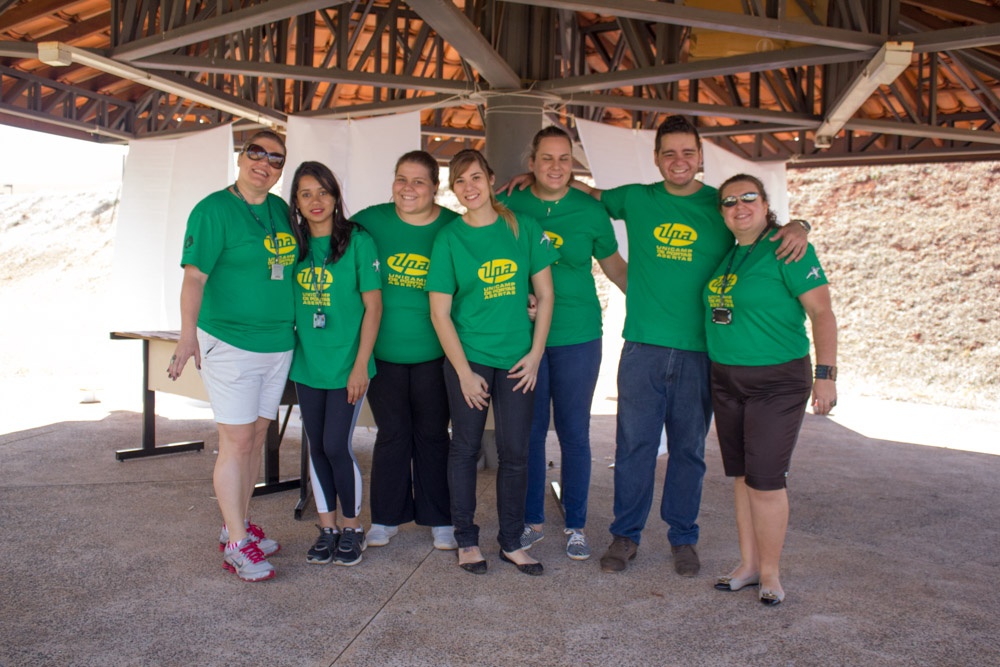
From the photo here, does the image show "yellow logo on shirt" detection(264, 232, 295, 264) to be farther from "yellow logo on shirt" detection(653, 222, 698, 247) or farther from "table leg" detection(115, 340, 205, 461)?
"table leg" detection(115, 340, 205, 461)

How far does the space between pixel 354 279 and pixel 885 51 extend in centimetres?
315

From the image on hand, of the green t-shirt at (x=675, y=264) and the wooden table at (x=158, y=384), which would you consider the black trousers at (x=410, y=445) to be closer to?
the green t-shirt at (x=675, y=264)

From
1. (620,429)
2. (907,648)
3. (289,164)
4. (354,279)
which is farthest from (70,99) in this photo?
(907,648)

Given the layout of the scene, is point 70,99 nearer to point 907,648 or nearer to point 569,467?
point 569,467

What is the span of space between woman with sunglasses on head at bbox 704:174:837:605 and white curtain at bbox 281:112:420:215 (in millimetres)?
3588

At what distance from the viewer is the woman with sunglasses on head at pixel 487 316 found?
3059 mm

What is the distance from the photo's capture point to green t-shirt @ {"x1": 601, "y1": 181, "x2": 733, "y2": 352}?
320 cm

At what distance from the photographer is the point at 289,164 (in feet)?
21.2

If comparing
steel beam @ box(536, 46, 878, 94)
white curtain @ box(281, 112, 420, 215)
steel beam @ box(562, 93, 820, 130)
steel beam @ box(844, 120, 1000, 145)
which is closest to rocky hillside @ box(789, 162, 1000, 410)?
steel beam @ box(844, 120, 1000, 145)

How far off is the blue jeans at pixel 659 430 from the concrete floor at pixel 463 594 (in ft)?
0.73

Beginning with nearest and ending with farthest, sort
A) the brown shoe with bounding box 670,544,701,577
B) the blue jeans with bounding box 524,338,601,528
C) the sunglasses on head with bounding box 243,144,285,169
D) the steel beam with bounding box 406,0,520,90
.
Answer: the sunglasses on head with bounding box 243,144,285,169, the brown shoe with bounding box 670,544,701,577, the blue jeans with bounding box 524,338,601,528, the steel beam with bounding box 406,0,520,90

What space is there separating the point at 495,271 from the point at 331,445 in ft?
2.99

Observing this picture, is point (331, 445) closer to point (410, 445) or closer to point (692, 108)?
point (410, 445)

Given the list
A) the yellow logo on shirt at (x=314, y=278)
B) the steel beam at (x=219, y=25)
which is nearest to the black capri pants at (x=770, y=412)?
the yellow logo on shirt at (x=314, y=278)
